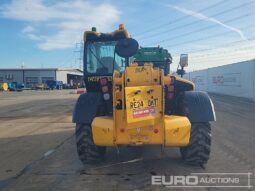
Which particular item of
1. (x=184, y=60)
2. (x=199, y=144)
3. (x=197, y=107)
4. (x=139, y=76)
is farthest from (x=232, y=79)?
(x=139, y=76)

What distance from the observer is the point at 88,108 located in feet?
22.3

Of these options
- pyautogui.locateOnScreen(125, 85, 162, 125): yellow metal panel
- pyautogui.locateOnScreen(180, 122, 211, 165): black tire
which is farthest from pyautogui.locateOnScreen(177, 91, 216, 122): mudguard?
pyautogui.locateOnScreen(125, 85, 162, 125): yellow metal panel

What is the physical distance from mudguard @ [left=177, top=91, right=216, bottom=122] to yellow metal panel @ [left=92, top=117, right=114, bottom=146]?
1510 millimetres

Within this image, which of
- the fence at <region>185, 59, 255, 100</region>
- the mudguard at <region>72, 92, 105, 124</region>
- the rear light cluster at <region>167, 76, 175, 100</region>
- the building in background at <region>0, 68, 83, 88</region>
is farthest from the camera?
the building in background at <region>0, 68, 83, 88</region>

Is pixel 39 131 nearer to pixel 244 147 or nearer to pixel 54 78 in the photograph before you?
pixel 244 147

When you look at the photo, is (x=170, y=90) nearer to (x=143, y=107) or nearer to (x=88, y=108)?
(x=143, y=107)

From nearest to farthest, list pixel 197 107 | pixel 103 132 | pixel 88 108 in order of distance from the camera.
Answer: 1. pixel 103 132
2. pixel 197 107
3. pixel 88 108

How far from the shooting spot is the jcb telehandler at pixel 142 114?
19.5 ft

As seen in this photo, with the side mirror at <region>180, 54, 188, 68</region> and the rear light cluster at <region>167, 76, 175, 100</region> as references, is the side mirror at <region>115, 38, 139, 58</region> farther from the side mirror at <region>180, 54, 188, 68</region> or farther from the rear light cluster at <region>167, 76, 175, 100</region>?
the side mirror at <region>180, 54, 188, 68</region>

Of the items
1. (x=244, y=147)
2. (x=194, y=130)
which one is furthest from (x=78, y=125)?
(x=244, y=147)

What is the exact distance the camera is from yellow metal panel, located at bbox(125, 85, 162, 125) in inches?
232

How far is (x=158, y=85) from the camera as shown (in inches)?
241
